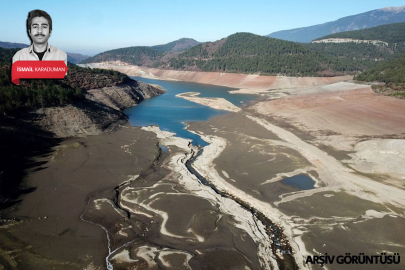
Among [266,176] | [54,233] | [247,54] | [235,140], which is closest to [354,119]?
[235,140]

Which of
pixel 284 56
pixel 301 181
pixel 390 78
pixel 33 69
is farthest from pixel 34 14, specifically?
pixel 284 56

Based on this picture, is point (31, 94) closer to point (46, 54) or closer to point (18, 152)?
point (18, 152)

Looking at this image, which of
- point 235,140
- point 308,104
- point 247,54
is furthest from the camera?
point 247,54

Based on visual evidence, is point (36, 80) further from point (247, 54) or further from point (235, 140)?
point (247, 54)

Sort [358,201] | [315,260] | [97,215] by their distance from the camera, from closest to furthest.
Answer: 1. [315,260]
2. [97,215]
3. [358,201]

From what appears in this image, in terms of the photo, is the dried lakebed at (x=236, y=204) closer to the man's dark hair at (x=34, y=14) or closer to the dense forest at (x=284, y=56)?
the man's dark hair at (x=34, y=14)

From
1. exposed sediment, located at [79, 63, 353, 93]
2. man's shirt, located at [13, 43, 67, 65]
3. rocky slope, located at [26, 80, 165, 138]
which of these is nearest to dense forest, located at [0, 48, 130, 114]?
rocky slope, located at [26, 80, 165, 138]

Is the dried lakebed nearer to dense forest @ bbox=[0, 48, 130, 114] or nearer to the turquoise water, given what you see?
the turquoise water

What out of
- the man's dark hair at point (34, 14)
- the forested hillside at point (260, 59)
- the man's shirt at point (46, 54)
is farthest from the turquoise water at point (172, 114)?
the forested hillside at point (260, 59)
